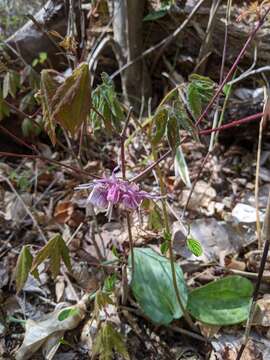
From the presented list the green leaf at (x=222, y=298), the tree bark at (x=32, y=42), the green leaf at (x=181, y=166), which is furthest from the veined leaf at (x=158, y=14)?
the green leaf at (x=222, y=298)

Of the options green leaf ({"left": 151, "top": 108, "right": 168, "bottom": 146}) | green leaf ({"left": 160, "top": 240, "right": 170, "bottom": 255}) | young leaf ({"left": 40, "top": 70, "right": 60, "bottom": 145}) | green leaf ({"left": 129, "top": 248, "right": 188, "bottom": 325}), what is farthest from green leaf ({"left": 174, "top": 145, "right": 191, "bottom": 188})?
young leaf ({"left": 40, "top": 70, "right": 60, "bottom": 145})

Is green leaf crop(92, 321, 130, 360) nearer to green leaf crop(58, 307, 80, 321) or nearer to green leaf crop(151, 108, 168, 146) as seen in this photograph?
green leaf crop(58, 307, 80, 321)

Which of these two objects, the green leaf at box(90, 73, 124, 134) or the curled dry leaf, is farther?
the curled dry leaf

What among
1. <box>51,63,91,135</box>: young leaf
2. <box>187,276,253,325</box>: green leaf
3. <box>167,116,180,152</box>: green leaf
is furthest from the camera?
<box>187,276,253,325</box>: green leaf

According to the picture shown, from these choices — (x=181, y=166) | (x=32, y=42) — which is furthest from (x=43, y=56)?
(x=181, y=166)

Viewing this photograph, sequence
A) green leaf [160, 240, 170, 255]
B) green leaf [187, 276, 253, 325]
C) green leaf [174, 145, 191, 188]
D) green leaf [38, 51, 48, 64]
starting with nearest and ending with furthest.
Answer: green leaf [160, 240, 170, 255]
green leaf [187, 276, 253, 325]
green leaf [174, 145, 191, 188]
green leaf [38, 51, 48, 64]

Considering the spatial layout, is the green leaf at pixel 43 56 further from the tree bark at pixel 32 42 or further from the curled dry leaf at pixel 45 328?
the curled dry leaf at pixel 45 328
